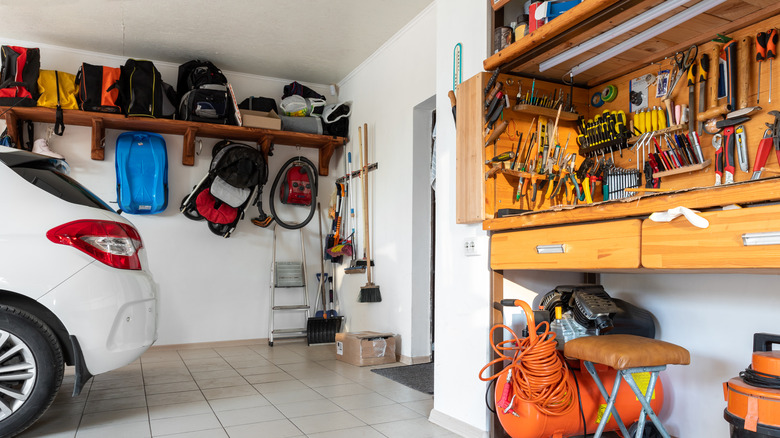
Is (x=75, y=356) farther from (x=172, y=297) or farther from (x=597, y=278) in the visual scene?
(x=172, y=297)

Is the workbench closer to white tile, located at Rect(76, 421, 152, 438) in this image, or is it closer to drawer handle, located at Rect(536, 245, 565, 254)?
drawer handle, located at Rect(536, 245, 565, 254)

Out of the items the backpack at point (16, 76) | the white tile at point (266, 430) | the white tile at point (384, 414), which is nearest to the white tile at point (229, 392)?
the white tile at point (266, 430)

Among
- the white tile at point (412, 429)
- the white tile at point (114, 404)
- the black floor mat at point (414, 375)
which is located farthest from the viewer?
the black floor mat at point (414, 375)

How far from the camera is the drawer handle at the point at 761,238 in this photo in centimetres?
131

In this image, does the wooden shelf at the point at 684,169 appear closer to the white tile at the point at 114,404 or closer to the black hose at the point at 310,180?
the white tile at the point at 114,404

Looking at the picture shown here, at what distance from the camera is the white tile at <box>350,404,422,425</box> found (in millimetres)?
2732

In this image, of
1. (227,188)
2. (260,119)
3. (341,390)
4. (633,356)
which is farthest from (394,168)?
(633,356)

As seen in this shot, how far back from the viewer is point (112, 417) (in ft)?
8.92

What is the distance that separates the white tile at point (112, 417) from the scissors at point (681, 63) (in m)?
2.88

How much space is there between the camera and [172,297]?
17.0 feet

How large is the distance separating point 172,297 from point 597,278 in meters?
4.03

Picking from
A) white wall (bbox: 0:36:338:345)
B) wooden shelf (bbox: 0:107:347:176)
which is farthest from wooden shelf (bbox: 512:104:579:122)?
white wall (bbox: 0:36:338:345)

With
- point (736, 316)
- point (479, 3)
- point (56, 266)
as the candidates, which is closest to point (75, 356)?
point (56, 266)

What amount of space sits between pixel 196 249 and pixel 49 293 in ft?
10.1
